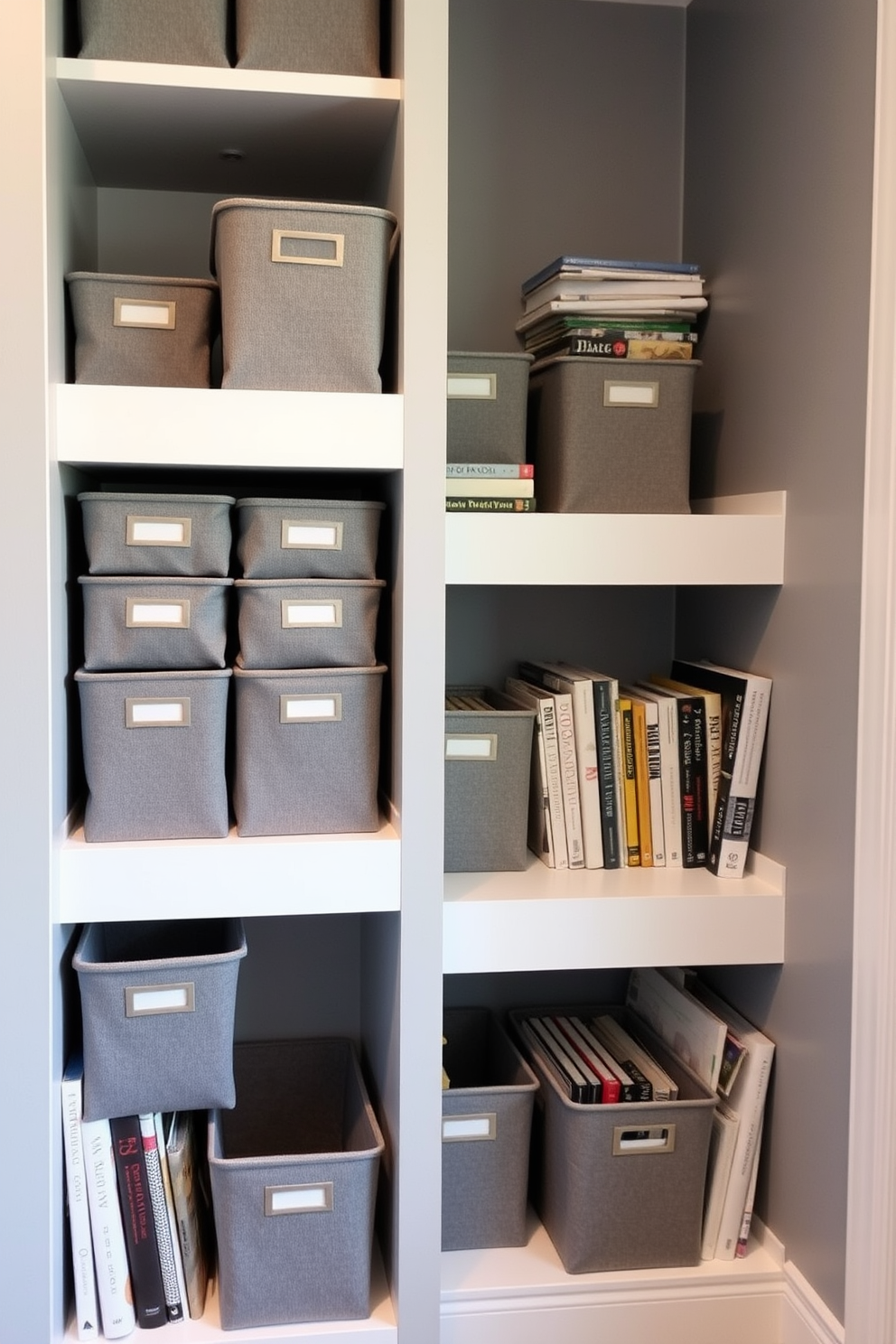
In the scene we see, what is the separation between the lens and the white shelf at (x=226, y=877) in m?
1.64

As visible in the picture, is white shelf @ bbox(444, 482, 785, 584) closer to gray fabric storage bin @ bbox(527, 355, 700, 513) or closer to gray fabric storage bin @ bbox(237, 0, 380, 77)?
gray fabric storage bin @ bbox(527, 355, 700, 513)

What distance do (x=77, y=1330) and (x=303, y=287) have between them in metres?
1.42

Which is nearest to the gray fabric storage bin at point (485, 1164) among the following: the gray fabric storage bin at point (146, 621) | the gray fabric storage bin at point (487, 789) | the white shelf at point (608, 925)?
the white shelf at point (608, 925)

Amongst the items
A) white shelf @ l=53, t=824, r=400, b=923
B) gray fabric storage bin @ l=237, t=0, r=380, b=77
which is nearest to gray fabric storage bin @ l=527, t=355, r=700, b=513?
gray fabric storage bin @ l=237, t=0, r=380, b=77

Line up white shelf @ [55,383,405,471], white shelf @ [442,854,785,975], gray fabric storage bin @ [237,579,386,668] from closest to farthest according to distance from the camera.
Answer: white shelf @ [55,383,405,471], gray fabric storage bin @ [237,579,386,668], white shelf @ [442,854,785,975]

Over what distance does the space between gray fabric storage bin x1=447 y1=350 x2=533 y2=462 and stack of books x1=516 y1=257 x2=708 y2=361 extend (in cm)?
11

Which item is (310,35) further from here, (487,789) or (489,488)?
(487,789)

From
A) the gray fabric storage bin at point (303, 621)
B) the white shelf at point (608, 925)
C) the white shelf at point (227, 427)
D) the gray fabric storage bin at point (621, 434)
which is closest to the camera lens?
the white shelf at point (227, 427)

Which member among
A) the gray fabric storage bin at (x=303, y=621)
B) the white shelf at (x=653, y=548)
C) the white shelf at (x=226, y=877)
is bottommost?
the white shelf at (x=226, y=877)

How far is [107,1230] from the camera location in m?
1.70

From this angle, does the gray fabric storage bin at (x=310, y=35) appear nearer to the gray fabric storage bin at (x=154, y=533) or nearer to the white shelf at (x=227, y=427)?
the white shelf at (x=227, y=427)

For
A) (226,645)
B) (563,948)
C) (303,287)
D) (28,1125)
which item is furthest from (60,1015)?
(303,287)

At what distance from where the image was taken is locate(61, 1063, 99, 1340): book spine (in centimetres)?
167

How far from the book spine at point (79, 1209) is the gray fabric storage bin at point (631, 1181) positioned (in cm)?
68
